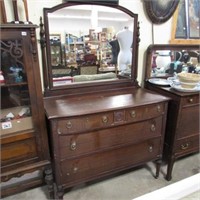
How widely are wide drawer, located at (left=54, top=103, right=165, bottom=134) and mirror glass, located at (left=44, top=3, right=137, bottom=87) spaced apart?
0.46 meters

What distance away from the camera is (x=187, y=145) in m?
1.78

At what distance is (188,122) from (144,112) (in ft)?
1.70

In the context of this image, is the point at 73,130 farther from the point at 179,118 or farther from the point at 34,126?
the point at 179,118

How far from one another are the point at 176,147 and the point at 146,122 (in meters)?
0.46

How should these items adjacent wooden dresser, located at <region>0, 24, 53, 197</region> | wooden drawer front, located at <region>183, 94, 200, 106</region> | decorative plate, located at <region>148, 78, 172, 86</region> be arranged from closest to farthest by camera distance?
adjacent wooden dresser, located at <region>0, 24, 53, 197</region>, wooden drawer front, located at <region>183, 94, 200, 106</region>, decorative plate, located at <region>148, 78, 172, 86</region>

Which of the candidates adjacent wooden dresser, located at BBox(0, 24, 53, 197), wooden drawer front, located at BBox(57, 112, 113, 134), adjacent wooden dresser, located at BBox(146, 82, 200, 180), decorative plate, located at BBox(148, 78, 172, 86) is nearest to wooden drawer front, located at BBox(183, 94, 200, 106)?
adjacent wooden dresser, located at BBox(146, 82, 200, 180)

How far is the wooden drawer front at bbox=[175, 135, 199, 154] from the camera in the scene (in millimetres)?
1721

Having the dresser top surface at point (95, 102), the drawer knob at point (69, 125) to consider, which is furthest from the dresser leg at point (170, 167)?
the drawer knob at point (69, 125)

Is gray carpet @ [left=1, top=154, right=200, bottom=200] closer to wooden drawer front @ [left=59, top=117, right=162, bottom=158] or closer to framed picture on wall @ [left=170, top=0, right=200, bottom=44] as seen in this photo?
wooden drawer front @ [left=59, top=117, right=162, bottom=158]

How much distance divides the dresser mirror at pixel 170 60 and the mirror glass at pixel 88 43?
0.24m

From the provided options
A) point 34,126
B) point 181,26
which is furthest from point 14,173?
point 181,26

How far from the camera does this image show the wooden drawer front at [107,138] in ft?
4.26

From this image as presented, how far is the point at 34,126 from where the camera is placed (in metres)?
1.28

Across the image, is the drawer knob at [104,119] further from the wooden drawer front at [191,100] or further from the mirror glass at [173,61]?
the mirror glass at [173,61]
